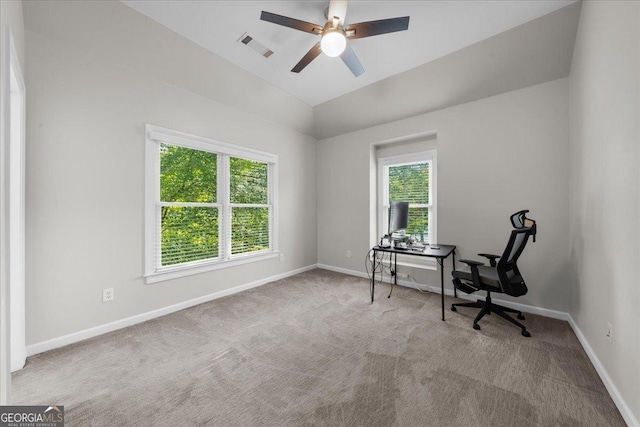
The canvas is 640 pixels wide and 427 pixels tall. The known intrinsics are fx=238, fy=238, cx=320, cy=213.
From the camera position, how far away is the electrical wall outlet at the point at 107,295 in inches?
95.3

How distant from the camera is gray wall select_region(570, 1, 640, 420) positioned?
1.39 meters

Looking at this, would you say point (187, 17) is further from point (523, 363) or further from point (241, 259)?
point (523, 363)

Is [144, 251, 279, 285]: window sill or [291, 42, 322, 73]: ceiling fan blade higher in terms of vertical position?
[291, 42, 322, 73]: ceiling fan blade

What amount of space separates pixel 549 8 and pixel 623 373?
297 centimetres

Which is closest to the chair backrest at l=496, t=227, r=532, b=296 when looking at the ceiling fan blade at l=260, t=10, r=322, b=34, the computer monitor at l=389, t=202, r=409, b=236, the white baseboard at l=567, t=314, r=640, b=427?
the white baseboard at l=567, t=314, r=640, b=427

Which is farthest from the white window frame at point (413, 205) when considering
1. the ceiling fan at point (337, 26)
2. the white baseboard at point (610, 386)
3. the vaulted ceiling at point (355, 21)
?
the ceiling fan at point (337, 26)

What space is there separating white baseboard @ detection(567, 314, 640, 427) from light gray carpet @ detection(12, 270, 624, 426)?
0.05 m

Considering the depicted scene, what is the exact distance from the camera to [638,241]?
52.5 inches

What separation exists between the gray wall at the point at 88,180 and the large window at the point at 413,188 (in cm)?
314

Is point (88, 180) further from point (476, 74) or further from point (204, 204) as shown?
point (476, 74)

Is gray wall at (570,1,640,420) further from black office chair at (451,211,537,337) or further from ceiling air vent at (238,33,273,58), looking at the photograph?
ceiling air vent at (238,33,273,58)

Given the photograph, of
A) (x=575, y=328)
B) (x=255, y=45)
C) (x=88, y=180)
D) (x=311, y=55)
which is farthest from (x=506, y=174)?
(x=88, y=180)

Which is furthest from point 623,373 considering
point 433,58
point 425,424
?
point 433,58

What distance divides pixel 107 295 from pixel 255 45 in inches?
122
